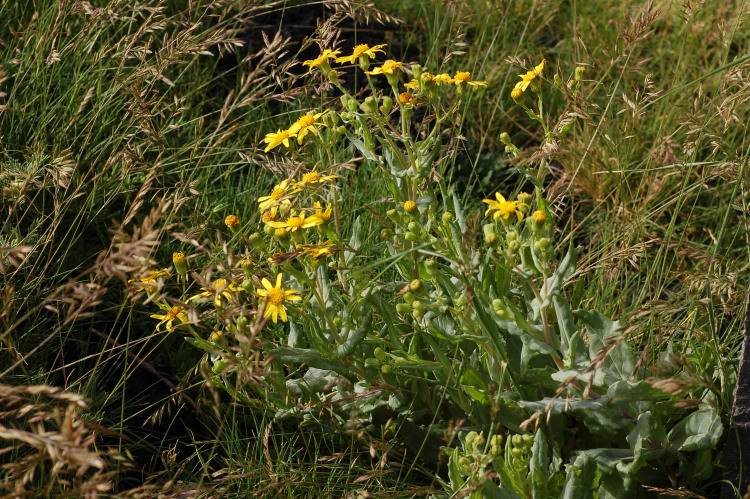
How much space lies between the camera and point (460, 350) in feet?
5.39

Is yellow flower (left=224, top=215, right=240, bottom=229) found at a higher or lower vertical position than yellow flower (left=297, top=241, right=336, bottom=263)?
lower

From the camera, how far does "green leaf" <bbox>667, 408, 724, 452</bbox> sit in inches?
56.6

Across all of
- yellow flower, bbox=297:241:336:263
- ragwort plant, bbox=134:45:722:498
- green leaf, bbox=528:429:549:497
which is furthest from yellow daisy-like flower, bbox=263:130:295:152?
green leaf, bbox=528:429:549:497

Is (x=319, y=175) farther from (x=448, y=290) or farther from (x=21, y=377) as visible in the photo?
(x=21, y=377)

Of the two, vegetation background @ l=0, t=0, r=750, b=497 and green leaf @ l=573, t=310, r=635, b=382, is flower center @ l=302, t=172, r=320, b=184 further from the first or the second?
green leaf @ l=573, t=310, r=635, b=382

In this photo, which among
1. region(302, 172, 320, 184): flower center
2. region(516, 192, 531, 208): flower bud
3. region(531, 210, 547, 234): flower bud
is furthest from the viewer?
region(302, 172, 320, 184): flower center

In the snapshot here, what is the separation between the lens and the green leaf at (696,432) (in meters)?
1.44

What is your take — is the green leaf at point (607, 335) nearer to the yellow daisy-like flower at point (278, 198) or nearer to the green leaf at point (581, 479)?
the green leaf at point (581, 479)

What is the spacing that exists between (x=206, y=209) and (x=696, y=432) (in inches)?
59.1

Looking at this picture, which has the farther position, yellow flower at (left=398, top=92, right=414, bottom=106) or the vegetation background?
yellow flower at (left=398, top=92, right=414, bottom=106)

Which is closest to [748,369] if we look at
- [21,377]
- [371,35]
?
[21,377]

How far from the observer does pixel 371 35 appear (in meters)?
3.44

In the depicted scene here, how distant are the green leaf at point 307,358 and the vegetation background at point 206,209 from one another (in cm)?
17

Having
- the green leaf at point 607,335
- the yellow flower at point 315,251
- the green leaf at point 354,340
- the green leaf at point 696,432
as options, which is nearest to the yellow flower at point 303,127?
the yellow flower at point 315,251
